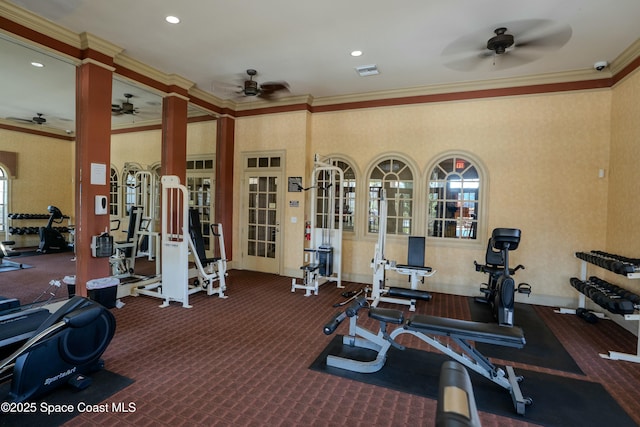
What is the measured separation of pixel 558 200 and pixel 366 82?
3531mm

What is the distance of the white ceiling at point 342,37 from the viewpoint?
3.42 meters

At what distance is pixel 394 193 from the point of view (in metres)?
5.96

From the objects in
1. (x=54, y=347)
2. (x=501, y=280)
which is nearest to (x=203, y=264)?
(x=54, y=347)

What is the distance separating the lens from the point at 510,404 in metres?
2.49

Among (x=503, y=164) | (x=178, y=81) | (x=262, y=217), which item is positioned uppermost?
(x=178, y=81)

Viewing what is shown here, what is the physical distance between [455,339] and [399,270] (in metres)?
2.45

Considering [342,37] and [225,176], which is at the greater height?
[342,37]

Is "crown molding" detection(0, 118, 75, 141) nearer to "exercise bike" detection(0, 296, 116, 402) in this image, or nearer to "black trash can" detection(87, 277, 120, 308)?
"black trash can" detection(87, 277, 120, 308)

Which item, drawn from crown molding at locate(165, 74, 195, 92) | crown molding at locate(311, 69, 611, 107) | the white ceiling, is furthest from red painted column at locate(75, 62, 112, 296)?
crown molding at locate(311, 69, 611, 107)

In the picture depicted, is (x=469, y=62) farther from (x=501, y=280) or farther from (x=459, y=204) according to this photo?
(x=501, y=280)

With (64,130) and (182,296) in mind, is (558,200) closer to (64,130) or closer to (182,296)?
(182,296)

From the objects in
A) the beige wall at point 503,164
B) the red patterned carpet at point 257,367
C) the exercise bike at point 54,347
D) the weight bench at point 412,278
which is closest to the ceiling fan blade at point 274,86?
the beige wall at point 503,164

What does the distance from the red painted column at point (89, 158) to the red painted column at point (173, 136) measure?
1178 mm

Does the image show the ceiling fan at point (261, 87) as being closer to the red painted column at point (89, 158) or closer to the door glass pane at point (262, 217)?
the door glass pane at point (262, 217)
